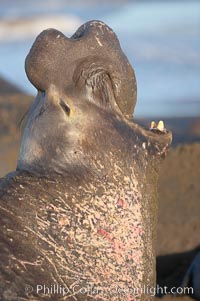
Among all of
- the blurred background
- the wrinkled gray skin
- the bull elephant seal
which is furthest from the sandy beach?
the bull elephant seal

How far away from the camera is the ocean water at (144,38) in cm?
1503

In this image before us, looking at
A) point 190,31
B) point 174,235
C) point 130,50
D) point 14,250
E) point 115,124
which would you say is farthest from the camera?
point 190,31

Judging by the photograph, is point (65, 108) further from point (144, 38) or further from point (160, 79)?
point (144, 38)

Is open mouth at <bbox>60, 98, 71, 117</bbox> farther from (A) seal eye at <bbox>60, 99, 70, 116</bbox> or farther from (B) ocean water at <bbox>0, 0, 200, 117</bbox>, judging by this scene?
(B) ocean water at <bbox>0, 0, 200, 117</bbox>

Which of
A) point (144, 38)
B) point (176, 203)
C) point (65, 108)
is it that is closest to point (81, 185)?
point (65, 108)

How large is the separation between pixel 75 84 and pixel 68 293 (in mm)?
732

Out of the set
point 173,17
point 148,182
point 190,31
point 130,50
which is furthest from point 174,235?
point 173,17

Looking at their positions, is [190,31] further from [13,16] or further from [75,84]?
[75,84]

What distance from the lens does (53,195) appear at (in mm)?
3889

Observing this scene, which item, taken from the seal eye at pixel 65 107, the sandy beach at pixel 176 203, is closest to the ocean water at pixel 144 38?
the sandy beach at pixel 176 203

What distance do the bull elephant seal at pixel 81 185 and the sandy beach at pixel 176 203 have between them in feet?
11.1

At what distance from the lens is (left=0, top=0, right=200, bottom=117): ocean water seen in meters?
15.0

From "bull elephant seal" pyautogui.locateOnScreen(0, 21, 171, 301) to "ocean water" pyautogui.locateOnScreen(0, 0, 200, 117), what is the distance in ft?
33.3

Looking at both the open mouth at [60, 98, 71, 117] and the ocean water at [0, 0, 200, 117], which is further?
the ocean water at [0, 0, 200, 117]
